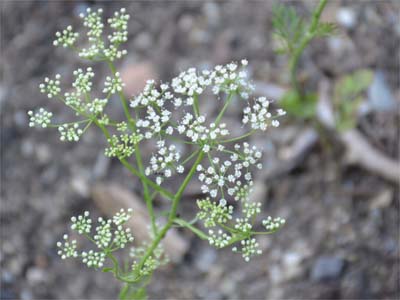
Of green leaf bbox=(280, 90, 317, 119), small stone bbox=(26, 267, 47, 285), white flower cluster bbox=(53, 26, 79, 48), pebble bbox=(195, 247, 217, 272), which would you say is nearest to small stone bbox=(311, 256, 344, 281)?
pebble bbox=(195, 247, 217, 272)

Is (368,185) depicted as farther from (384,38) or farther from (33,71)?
(33,71)

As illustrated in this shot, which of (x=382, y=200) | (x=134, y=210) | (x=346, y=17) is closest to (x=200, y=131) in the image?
(x=134, y=210)

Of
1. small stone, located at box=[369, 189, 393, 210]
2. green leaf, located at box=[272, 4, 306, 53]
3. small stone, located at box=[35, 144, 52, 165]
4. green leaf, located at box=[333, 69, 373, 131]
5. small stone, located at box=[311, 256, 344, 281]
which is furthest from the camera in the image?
small stone, located at box=[35, 144, 52, 165]

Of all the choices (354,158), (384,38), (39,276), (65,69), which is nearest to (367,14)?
(384,38)

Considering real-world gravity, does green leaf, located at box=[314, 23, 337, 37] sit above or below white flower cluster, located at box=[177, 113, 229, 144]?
above

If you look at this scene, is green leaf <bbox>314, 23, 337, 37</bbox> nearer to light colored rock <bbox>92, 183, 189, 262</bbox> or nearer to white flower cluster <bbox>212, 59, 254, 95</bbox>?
white flower cluster <bbox>212, 59, 254, 95</bbox>

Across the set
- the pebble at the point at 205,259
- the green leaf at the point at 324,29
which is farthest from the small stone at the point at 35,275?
the green leaf at the point at 324,29

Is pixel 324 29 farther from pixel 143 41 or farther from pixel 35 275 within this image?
pixel 35 275

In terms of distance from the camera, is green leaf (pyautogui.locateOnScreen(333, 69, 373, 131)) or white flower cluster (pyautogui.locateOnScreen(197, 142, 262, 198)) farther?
green leaf (pyautogui.locateOnScreen(333, 69, 373, 131))

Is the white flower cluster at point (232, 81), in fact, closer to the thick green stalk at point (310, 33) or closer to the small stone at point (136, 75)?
the thick green stalk at point (310, 33)
